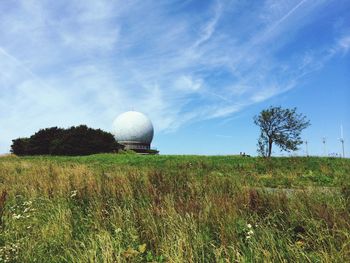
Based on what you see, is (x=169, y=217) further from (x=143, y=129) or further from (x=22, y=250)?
(x=143, y=129)

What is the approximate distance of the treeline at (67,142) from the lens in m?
44.8

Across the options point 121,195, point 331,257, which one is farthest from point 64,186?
point 331,257

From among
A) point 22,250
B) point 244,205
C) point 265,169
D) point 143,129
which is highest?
point 143,129

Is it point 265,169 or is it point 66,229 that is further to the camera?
point 265,169

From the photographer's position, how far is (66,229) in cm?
575

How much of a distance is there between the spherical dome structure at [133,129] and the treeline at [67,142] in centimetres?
1354

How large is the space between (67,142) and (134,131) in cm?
2211

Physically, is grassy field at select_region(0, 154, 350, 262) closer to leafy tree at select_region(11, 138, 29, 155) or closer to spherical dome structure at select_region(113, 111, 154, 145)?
leafy tree at select_region(11, 138, 29, 155)

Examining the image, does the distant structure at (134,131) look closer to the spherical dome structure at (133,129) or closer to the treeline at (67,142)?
the spherical dome structure at (133,129)

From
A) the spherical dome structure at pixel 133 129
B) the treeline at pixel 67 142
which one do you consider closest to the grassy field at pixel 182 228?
the treeline at pixel 67 142

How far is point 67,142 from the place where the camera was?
4459 centimetres

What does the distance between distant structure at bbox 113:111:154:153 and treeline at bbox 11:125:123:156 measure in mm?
13374

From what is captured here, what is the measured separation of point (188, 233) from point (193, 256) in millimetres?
525

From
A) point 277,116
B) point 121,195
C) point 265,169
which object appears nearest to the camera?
point 121,195
